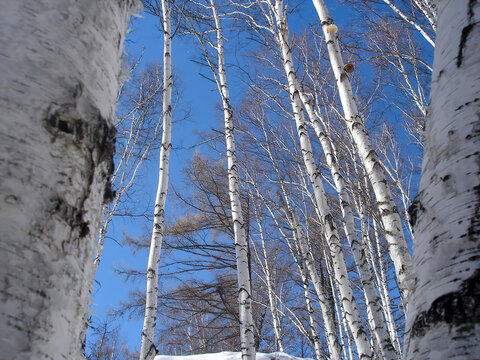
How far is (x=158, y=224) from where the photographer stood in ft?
14.8

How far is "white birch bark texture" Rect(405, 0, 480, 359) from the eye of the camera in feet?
1.87

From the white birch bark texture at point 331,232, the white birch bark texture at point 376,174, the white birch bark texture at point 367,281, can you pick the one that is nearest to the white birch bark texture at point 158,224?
the white birch bark texture at point 331,232

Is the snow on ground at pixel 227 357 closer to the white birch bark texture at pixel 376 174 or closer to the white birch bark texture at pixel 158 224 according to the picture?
the white birch bark texture at pixel 158 224

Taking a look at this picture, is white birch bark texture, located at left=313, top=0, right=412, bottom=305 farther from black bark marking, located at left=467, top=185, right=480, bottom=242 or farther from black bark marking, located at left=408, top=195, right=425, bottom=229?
black bark marking, located at left=467, top=185, right=480, bottom=242

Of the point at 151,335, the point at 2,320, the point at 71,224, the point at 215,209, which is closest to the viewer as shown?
the point at 2,320

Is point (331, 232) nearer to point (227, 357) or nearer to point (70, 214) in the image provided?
point (227, 357)

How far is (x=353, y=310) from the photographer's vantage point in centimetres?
402

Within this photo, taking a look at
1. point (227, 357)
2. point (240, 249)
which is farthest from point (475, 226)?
point (227, 357)

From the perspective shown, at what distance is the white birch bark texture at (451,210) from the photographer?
0.57m

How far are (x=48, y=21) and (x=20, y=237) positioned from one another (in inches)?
17.6

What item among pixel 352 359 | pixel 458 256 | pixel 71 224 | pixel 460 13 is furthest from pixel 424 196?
pixel 352 359

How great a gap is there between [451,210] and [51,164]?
68 centimetres

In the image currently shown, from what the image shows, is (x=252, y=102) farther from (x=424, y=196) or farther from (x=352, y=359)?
(x=424, y=196)

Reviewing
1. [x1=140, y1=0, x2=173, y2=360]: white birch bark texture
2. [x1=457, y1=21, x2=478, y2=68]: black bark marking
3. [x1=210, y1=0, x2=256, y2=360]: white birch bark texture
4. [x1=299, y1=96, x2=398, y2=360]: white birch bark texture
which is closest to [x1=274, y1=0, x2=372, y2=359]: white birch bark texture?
[x1=299, y1=96, x2=398, y2=360]: white birch bark texture
